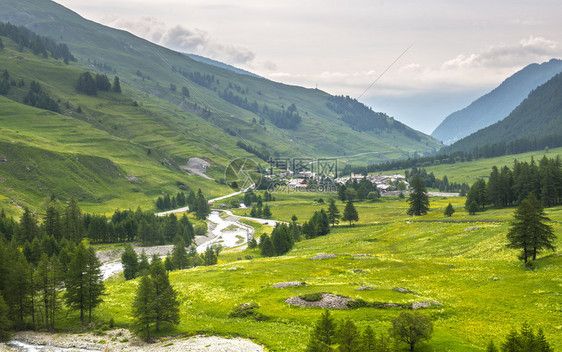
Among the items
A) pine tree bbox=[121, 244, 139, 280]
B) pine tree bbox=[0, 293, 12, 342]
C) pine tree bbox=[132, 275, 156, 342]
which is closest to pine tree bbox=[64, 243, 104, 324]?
pine tree bbox=[0, 293, 12, 342]

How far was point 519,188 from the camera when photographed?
119125 mm

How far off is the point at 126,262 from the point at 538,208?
3500 inches

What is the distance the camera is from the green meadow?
3900 centimetres

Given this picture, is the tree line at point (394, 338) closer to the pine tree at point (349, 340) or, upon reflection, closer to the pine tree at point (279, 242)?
the pine tree at point (349, 340)

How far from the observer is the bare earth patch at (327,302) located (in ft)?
159

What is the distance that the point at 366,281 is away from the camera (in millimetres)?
60844

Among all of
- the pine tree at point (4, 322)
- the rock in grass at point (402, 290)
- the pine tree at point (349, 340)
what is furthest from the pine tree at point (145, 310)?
the rock in grass at point (402, 290)

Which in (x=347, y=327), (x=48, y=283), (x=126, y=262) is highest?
(x=347, y=327)

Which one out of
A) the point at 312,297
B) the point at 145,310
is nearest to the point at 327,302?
the point at 312,297

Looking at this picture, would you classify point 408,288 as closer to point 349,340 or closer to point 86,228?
point 349,340

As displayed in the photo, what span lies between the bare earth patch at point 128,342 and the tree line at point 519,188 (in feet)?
338

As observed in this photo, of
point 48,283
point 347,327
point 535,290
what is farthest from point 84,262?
point 535,290

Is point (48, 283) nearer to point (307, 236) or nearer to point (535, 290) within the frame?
point (535, 290)

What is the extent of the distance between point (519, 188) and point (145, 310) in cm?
12076
